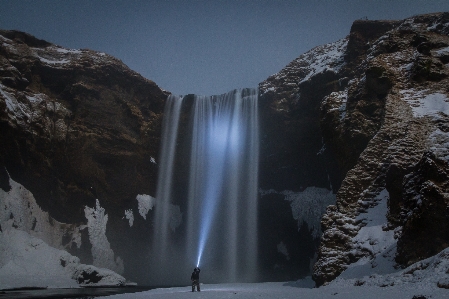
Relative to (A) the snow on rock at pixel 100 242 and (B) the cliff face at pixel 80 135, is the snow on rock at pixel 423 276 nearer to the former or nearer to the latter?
(A) the snow on rock at pixel 100 242

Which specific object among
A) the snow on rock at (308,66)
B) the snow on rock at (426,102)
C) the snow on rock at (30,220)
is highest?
the snow on rock at (308,66)

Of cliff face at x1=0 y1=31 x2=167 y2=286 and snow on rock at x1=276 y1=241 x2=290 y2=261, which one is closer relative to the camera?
cliff face at x1=0 y1=31 x2=167 y2=286

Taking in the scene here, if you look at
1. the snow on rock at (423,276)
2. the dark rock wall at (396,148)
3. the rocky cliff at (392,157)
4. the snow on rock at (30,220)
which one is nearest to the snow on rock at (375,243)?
the rocky cliff at (392,157)

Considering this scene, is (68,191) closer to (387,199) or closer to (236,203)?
(236,203)

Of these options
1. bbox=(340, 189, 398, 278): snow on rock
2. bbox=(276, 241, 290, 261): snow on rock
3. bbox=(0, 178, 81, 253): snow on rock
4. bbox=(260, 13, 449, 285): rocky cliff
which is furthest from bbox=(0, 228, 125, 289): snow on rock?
bbox=(340, 189, 398, 278): snow on rock

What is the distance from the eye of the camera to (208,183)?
4378 centimetres

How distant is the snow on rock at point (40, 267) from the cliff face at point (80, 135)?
127 inches

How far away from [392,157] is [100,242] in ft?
107

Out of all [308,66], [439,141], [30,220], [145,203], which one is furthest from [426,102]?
[30,220]

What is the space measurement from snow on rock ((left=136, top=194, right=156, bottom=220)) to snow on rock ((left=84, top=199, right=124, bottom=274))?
445cm

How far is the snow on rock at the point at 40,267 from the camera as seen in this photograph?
1131 inches

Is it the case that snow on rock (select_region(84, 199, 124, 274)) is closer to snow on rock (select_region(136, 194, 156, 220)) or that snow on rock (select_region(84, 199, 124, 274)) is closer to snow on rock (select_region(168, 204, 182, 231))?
snow on rock (select_region(136, 194, 156, 220))

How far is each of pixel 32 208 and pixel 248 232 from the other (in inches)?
964

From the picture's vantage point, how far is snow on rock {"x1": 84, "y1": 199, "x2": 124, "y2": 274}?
37.7m
